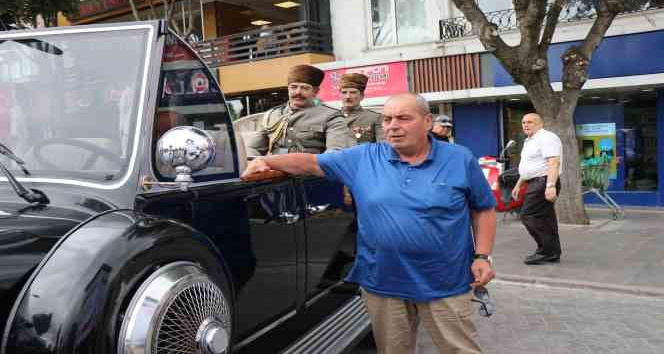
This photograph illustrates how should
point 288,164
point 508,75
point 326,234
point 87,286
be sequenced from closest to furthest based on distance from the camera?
point 87,286, point 288,164, point 326,234, point 508,75

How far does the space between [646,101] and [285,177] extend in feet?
35.6

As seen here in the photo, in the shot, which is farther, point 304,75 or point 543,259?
point 543,259

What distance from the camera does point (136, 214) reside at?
2018 mm

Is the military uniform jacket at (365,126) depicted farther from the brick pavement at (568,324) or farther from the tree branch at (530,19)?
the tree branch at (530,19)

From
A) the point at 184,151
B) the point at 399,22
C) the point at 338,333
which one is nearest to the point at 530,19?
the point at 399,22

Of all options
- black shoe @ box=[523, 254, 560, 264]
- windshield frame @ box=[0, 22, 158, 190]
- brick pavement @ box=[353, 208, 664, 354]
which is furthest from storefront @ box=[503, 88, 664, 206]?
windshield frame @ box=[0, 22, 158, 190]

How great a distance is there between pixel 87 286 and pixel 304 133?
261 cm

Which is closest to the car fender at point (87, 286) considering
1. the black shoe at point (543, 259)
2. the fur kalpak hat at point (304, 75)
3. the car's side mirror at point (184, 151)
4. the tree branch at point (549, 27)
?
the car's side mirror at point (184, 151)

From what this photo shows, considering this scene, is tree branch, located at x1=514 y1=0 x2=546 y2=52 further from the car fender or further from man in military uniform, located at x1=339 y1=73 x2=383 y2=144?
the car fender

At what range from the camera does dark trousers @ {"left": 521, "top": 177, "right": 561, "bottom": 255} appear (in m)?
6.85

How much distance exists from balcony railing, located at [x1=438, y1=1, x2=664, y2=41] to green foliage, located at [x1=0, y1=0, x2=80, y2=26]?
7.74 meters

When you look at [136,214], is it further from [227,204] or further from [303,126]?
[303,126]

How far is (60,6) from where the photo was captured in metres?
8.41

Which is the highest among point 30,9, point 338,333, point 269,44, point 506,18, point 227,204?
point 269,44
